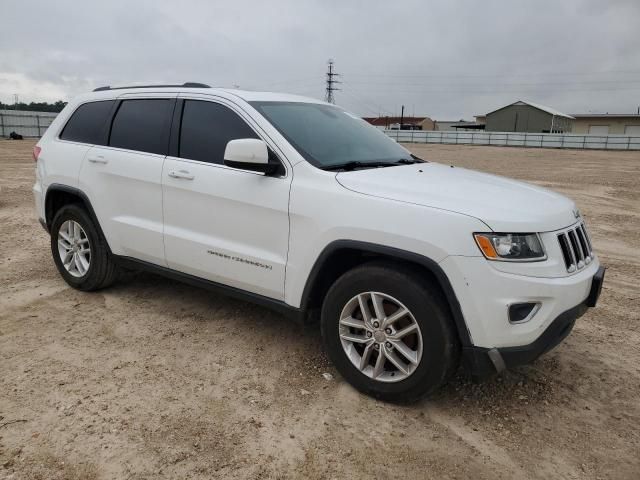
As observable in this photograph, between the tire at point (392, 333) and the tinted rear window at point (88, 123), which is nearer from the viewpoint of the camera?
the tire at point (392, 333)

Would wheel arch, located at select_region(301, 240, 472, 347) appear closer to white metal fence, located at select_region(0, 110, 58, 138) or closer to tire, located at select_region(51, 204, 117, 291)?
tire, located at select_region(51, 204, 117, 291)

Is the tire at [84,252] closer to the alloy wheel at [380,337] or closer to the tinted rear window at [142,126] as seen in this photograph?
the tinted rear window at [142,126]

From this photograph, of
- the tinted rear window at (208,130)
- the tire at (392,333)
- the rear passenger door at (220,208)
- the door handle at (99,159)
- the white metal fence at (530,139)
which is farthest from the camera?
the white metal fence at (530,139)

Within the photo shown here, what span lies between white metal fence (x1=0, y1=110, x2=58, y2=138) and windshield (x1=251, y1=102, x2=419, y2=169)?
3798cm

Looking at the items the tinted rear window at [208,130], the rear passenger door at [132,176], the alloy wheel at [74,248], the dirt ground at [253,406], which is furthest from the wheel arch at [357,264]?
the alloy wheel at [74,248]

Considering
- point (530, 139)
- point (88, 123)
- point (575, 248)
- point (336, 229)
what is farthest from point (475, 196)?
point (530, 139)

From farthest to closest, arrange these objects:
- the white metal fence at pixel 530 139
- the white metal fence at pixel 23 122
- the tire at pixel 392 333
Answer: the white metal fence at pixel 530 139
the white metal fence at pixel 23 122
the tire at pixel 392 333

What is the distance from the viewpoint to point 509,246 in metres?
2.71

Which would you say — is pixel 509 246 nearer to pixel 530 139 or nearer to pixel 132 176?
pixel 132 176

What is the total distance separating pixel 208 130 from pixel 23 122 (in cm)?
3857

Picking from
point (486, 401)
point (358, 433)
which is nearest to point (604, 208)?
point (486, 401)

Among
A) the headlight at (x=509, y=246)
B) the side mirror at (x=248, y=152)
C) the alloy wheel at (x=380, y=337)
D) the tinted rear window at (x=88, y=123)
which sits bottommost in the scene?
the alloy wheel at (x=380, y=337)

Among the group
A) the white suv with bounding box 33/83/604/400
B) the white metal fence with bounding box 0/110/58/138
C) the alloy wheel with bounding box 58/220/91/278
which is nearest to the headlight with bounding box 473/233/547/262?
the white suv with bounding box 33/83/604/400

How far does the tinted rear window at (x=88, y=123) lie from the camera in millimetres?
4562
